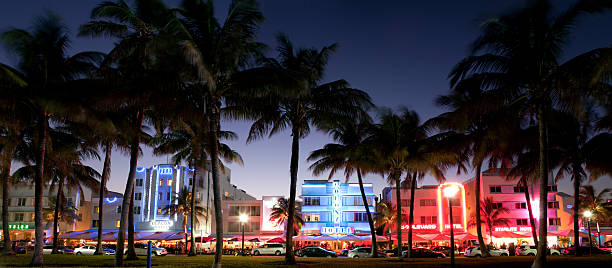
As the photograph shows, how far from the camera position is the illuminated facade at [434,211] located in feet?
204

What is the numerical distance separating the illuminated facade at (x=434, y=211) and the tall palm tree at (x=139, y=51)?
154 ft

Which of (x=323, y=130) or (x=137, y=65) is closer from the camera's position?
(x=137, y=65)

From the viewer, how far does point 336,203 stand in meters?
65.4

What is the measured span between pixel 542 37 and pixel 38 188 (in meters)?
22.0

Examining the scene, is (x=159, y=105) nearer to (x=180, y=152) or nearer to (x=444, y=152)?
(x=444, y=152)

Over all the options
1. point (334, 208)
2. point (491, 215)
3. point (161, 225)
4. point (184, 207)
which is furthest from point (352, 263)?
point (161, 225)

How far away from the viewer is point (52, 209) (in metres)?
70.2

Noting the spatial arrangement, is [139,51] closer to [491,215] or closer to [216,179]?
[216,179]

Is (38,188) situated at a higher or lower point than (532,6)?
lower

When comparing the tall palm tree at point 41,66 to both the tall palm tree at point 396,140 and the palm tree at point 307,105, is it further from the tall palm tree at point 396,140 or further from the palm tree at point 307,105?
the tall palm tree at point 396,140

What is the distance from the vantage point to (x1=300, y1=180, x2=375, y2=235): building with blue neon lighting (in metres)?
64.2

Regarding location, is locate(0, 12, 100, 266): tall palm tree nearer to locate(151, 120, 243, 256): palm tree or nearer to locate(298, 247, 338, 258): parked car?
locate(151, 120, 243, 256): palm tree

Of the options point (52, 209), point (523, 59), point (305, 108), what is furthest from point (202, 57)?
point (52, 209)

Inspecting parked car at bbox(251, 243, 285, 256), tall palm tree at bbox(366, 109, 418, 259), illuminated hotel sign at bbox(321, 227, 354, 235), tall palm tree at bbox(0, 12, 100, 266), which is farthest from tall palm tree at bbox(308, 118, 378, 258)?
illuminated hotel sign at bbox(321, 227, 354, 235)
